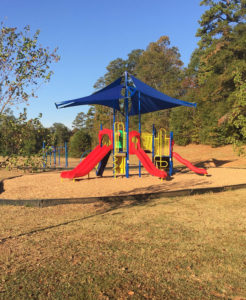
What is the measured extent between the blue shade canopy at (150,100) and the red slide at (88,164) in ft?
10.7

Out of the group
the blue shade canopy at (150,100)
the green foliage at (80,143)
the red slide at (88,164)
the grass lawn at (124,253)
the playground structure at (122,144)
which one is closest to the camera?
the grass lawn at (124,253)

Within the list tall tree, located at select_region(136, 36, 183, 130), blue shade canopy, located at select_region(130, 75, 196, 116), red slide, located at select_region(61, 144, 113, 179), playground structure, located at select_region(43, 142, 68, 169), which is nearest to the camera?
playground structure, located at select_region(43, 142, 68, 169)

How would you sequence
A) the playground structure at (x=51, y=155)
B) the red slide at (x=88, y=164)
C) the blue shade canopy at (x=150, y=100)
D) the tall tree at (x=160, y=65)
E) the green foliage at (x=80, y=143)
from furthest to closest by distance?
the tall tree at (x=160, y=65)
the green foliage at (x=80, y=143)
the blue shade canopy at (x=150, y=100)
the red slide at (x=88, y=164)
the playground structure at (x=51, y=155)

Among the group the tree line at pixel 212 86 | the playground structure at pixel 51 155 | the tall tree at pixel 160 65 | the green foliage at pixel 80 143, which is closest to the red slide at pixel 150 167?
the playground structure at pixel 51 155

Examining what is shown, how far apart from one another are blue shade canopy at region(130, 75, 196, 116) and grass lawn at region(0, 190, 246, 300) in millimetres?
7270

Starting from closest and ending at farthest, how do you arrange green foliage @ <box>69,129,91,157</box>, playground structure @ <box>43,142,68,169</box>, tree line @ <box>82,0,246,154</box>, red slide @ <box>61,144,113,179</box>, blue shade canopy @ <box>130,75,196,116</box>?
playground structure @ <box>43,142,68,169</box>, red slide @ <box>61,144,113,179</box>, blue shade canopy @ <box>130,75,196,116</box>, tree line @ <box>82,0,246,154</box>, green foliage @ <box>69,129,91,157</box>

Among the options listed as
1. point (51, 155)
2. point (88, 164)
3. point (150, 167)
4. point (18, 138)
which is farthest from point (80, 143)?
point (18, 138)

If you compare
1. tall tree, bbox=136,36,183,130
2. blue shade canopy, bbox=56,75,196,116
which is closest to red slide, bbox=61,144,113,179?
blue shade canopy, bbox=56,75,196,116

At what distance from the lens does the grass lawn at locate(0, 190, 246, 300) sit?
9.66ft

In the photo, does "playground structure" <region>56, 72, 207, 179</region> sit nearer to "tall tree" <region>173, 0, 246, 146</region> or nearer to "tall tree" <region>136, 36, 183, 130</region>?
"tall tree" <region>173, 0, 246, 146</region>

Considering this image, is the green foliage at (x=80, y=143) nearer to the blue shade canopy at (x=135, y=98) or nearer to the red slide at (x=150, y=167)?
the blue shade canopy at (x=135, y=98)

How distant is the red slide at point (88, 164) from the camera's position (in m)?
11.1

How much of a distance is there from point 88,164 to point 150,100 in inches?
202

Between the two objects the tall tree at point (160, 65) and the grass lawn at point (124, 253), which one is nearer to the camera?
the grass lawn at point (124, 253)
